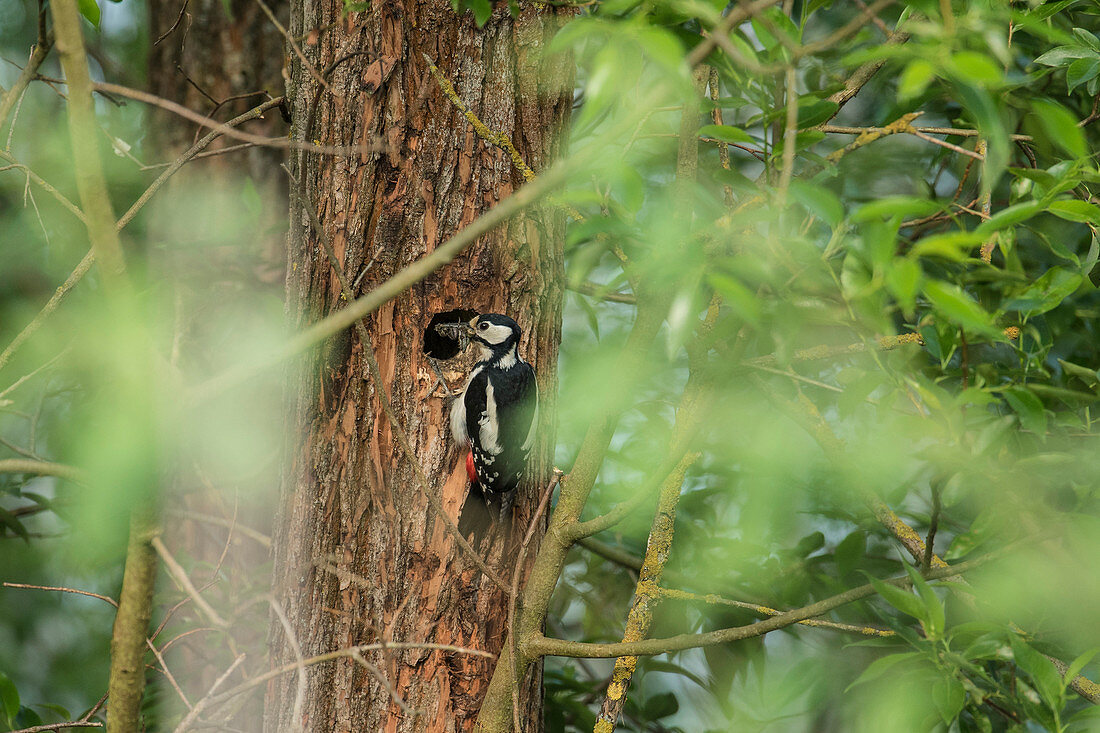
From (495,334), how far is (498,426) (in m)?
0.26

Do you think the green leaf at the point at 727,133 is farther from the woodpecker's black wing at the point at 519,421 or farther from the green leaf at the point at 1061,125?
the woodpecker's black wing at the point at 519,421

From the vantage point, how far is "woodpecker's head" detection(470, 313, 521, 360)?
1915 millimetres

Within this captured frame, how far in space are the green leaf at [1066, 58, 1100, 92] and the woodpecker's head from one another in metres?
1.27

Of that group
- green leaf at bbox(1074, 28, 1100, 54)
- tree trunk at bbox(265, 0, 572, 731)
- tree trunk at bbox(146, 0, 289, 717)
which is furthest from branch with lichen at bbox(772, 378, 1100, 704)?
tree trunk at bbox(146, 0, 289, 717)

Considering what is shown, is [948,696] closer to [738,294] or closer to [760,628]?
[760,628]

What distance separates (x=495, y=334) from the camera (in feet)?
6.81

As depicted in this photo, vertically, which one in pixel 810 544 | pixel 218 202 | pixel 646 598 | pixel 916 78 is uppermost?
pixel 916 78

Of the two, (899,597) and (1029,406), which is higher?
(1029,406)

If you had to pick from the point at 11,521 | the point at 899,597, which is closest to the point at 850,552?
the point at 899,597

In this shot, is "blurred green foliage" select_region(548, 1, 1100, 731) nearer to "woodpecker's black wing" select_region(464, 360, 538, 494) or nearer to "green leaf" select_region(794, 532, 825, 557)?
"green leaf" select_region(794, 532, 825, 557)

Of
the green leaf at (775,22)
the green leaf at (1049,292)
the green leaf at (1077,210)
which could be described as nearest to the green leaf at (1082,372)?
the green leaf at (1049,292)

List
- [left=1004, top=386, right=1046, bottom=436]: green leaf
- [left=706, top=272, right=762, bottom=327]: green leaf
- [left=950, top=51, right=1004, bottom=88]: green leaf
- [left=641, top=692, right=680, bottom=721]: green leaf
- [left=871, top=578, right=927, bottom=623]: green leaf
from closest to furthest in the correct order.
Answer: [left=950, top=51, right=1004, bottom=88]: green leaf
[left=706, top=272, right=762, bottom=327]: green leaf
[left=871, top=578, right=927, bottom=623]: green leaf
[left=1004, top=386, right=1046, bottom=436]: green leaf
[left=641, top=692, right=680, bottom=721]: green leaf

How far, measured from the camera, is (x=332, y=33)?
185cm

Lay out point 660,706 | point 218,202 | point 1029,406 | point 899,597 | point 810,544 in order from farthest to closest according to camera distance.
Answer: point 218,202 < point 660,706 < point 810,544 < point 1029,406 < point 899,597
